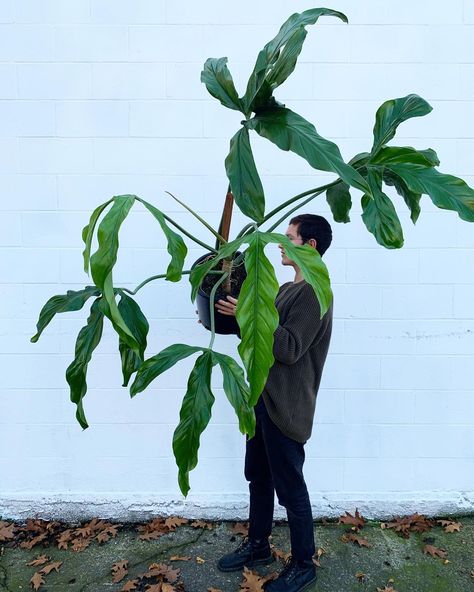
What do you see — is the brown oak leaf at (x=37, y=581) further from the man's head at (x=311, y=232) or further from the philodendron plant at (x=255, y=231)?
the man's head at (x=311, y=232)

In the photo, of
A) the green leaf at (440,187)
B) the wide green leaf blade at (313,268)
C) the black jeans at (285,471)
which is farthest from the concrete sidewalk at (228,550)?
the green leaf at (440,187)

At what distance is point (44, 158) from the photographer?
2836 mm

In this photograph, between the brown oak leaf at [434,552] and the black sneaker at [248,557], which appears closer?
the black sneaker at [248,557]

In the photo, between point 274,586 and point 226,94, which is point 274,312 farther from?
point 274,586

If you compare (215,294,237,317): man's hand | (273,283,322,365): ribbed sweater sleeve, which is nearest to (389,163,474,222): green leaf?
(273,283,322,365): ribbed sweater sleeve

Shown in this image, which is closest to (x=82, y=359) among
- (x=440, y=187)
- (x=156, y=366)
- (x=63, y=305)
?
(x=63, y=305)

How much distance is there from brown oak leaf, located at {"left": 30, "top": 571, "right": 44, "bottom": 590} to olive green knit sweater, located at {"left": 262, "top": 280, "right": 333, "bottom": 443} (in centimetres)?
121

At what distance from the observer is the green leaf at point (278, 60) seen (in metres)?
1.81

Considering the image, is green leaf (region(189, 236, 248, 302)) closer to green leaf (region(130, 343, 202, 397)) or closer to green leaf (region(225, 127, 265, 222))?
green leaf (region(225, 127, 265, 222))

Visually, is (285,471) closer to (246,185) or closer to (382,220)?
(382,220)

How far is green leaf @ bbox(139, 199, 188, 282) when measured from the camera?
1.78 metres

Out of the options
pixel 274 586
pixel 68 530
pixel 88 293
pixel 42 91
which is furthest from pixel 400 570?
pixel 42 91

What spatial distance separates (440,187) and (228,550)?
188cm

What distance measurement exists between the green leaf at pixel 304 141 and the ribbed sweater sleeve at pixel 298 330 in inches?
25.3
